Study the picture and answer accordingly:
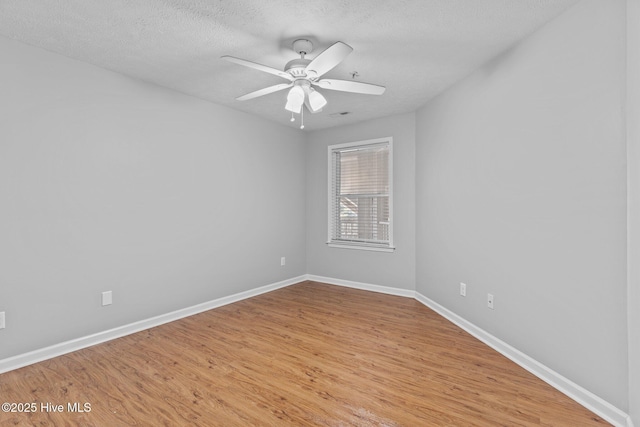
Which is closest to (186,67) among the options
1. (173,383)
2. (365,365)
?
(173,383)

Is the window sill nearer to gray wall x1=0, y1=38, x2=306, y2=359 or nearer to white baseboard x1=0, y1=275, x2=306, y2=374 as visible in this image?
gray wall x1=0, y1=38, x2=306, y2=359

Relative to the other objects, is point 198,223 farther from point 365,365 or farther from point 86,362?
point 365,365

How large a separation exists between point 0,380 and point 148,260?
1287 mm

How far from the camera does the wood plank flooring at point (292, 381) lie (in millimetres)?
1753

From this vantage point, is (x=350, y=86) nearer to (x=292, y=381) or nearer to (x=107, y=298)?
(x=292, y=381)

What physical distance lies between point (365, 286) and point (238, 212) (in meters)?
2.11

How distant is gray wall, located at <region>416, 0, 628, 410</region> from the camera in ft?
5.66

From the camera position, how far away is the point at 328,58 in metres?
2.06

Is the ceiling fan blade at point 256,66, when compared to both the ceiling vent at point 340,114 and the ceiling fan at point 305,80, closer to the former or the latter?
the ceiling fan at point 305,80

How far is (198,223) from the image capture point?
3564mm

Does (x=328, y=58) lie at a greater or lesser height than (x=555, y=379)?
greater

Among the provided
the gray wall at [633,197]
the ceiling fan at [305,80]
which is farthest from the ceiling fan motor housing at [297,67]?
the gray wall at [633,197]

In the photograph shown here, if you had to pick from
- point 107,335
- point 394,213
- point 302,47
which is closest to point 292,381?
point 107,335

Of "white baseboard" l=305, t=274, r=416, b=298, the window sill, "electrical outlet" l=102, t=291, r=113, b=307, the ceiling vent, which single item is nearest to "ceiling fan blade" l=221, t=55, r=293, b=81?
the ceiling vent
